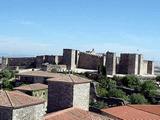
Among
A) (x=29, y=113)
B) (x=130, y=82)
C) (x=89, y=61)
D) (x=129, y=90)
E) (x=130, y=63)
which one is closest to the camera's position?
(x=29, y=113)

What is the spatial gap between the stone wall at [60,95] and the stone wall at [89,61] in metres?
32.9

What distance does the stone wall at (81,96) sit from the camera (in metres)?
19.4

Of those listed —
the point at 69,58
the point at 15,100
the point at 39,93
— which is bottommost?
the point at 39,93

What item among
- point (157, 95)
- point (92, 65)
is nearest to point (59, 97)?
point (157, 95)

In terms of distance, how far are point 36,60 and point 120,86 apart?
59.3 feet

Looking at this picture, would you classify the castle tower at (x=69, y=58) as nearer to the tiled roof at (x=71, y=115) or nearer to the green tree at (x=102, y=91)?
the green tree at (x=102, y=91)

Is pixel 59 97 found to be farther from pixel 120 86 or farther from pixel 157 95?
pixel 120 86

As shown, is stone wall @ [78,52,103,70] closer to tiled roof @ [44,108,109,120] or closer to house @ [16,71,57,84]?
house @ [16,71,57,84]

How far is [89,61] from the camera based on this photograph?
54188 mm

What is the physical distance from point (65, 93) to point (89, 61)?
34.9 m

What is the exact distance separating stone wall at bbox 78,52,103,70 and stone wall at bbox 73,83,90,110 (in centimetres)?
3205

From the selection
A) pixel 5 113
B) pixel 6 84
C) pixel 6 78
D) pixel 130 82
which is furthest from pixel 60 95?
pixel 130 82

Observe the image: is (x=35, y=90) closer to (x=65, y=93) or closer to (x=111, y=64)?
(x=65, y=93)

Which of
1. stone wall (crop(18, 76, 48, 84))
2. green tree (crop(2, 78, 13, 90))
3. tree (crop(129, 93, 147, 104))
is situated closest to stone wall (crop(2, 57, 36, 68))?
stone wall (crop(18, 76, 48, 84))
